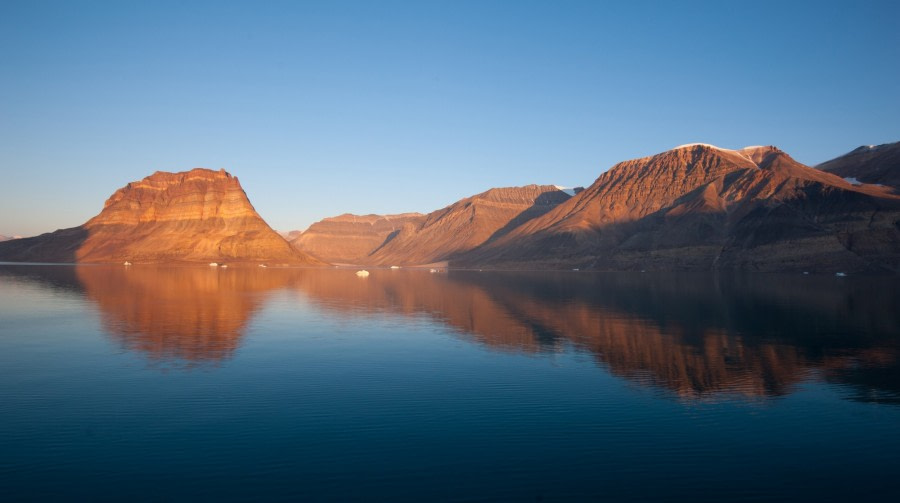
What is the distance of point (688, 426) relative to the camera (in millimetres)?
22594

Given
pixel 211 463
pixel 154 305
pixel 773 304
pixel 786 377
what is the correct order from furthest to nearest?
pixel 773 304 < pixel 154 305 < pixel 786 377 < pixel 211 463

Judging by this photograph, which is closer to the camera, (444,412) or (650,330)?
(444,412)

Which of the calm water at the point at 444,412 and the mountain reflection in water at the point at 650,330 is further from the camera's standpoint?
the mountain reflection in water at the point at 650,330

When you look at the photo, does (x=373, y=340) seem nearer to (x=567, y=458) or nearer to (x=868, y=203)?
(x=567, y=458)

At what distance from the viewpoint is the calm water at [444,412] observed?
677 inches

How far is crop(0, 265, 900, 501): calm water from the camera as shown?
56.4 feet

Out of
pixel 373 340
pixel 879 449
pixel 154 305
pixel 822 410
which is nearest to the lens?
pixel 879 449

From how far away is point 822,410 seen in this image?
25.2 metres

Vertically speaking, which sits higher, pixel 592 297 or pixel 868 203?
pixel 868 203

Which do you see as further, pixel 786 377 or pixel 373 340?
pixel 373 340

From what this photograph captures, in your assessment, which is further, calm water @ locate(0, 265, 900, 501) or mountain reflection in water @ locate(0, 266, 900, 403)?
mountain reflection in water @ locate(0, 266, 900, 403)

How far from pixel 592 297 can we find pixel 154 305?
56.7 m

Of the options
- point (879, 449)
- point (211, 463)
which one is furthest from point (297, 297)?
point (879, 449)

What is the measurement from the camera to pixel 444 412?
80.0 ft
